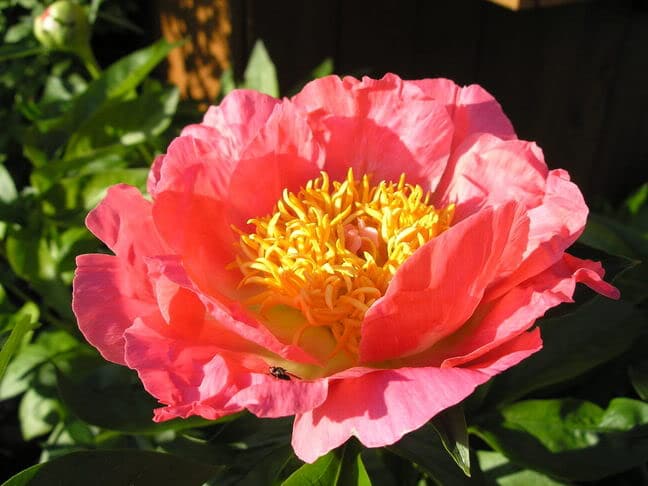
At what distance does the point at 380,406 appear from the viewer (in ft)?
1.54

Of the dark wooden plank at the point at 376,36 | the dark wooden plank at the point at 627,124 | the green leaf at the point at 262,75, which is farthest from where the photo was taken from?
the dark wooden plank at the point at 627,124

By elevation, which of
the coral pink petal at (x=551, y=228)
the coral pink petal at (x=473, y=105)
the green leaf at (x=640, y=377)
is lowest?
the green leaf at (x=640, y=377)

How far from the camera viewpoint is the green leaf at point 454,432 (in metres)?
0.49

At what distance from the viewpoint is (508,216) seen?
1.62 feet

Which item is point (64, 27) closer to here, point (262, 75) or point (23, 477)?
point (262, 75)

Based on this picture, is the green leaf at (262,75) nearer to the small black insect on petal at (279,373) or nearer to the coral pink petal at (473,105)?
the coral pink petal at (473,105)

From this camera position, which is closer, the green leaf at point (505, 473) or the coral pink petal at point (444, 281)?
the coral pink petal at point (444, 281)

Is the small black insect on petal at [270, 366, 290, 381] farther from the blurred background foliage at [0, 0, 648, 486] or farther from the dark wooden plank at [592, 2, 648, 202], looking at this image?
the dark wooden plank at [592, 2, 648, 202]

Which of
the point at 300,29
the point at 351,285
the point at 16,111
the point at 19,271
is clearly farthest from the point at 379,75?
the point at 351,285

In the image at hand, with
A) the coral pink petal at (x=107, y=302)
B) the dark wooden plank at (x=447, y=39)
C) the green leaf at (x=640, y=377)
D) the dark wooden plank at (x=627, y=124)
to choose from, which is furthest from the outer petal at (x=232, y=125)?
the dark wooden plank at (x=627, y=124)

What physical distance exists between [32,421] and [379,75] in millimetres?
948

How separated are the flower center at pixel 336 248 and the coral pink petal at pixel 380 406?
0.25ft

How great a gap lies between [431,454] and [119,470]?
27 centimetres

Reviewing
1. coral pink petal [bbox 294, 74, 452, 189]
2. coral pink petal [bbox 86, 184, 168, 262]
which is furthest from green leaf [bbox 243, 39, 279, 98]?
coral pink petal [bbox 86, 184, 168, 262]
